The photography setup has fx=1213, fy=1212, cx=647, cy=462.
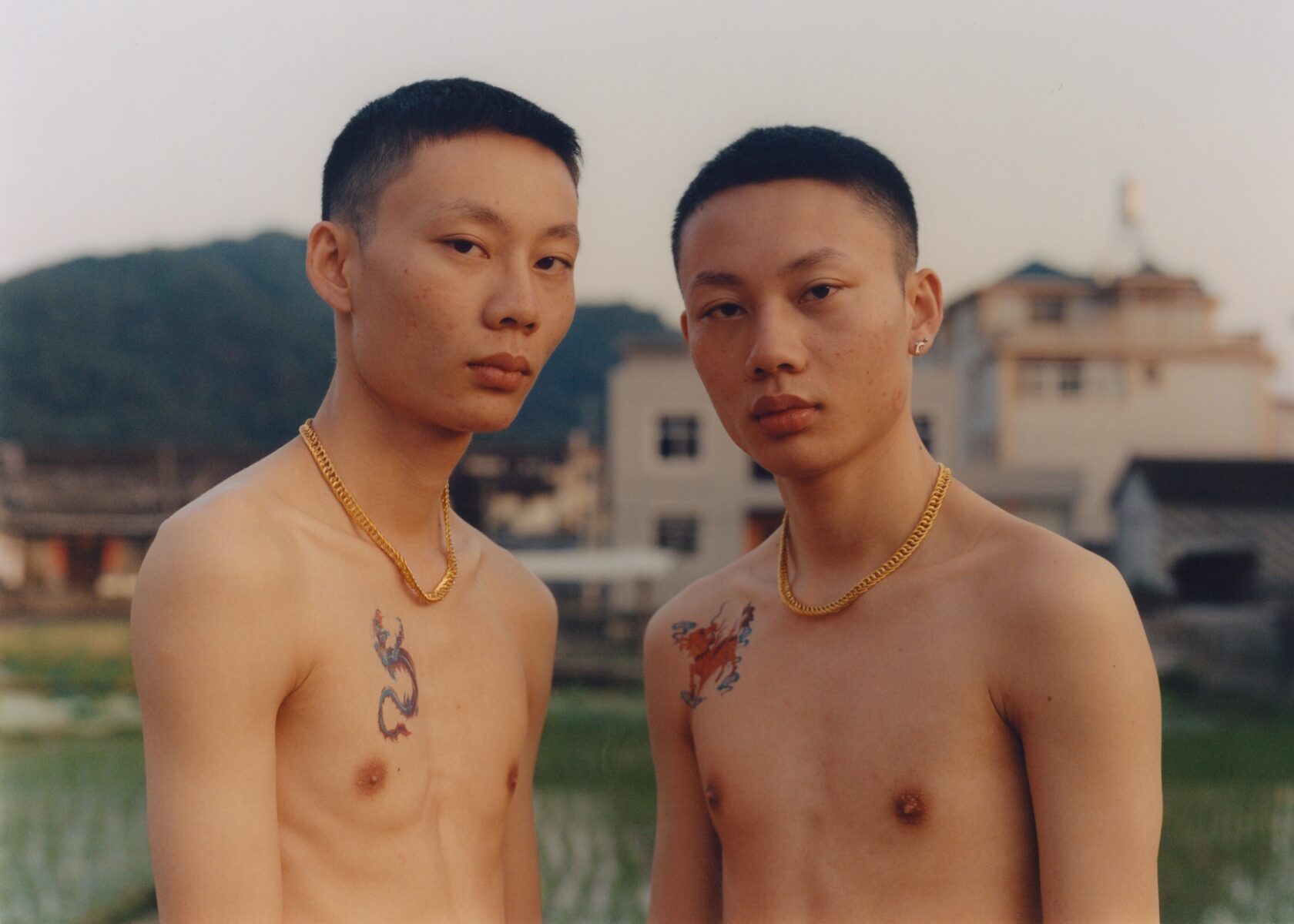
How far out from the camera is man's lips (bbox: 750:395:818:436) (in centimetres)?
262

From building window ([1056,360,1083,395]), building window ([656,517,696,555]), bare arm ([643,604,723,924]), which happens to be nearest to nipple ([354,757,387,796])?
bare arm ([643,604,723,924])

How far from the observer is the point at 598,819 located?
458 inches

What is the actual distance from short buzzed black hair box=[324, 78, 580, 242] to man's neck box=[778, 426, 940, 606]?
1003 mm

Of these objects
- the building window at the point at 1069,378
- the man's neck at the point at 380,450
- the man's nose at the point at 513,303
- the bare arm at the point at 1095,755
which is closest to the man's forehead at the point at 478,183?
the man's nose at the point at 513,303

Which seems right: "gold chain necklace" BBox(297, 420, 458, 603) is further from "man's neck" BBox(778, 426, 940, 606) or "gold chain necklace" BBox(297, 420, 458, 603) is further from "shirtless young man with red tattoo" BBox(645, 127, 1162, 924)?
"man's neck" BBox(778, 426, 940, 606)

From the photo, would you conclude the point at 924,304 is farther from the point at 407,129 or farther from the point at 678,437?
the point at 678,437

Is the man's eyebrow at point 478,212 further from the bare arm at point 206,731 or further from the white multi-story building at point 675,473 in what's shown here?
the white multi-story building at point 675,473

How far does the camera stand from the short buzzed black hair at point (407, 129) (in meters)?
2.73

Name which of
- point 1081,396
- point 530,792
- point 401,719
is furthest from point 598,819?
point 1081,396

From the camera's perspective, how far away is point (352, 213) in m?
2.79

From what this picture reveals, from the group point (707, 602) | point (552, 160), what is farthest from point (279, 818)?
point (552, 160)

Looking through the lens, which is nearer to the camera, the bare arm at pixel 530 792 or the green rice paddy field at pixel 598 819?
the bare arm at pixel 530 792

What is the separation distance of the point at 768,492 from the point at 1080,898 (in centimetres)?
2348

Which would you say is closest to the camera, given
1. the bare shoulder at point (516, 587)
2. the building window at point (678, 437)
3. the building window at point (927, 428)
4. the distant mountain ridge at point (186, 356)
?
the bare shoulder at point (516, 587)
